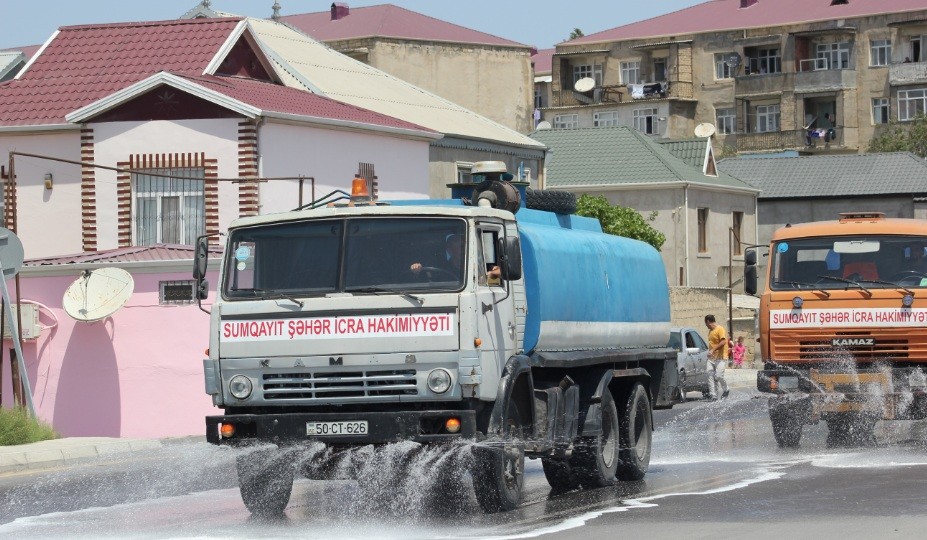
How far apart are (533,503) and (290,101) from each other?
791 inches

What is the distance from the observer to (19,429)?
2225 cm

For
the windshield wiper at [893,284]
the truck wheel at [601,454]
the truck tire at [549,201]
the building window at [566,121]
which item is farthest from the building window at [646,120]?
the truck wheel at [601,454]

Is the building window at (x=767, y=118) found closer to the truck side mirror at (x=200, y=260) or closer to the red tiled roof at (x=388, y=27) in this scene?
the red tiled roof at (x=388, y=27)

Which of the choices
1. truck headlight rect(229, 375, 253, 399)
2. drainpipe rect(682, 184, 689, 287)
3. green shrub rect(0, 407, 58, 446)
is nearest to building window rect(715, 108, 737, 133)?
drainpipe rect(682, 184, 689, 287)

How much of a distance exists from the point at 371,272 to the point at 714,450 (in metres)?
8.53

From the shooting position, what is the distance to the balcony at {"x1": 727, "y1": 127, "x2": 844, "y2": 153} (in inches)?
3585

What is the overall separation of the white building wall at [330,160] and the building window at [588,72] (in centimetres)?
6564

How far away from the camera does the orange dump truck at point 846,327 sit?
19938 mm

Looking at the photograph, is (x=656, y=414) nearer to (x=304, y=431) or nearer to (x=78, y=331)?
(x=78, y=331)

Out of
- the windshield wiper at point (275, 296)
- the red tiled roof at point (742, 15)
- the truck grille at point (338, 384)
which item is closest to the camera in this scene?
the truck grille at point (338, 384)

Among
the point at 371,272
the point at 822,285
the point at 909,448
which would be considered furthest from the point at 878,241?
the point at 371,272

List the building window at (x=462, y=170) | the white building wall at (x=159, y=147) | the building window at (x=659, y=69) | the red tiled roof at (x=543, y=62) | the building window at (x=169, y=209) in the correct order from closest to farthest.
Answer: the white building wall at (x=159, y=147)
the building window at (x=169, y=209)
the building window at (x=462, y=170)
the building window at (x=659, y=69)
the red tiled roof at (x=543, y=62)

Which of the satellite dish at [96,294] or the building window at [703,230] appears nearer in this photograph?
the satellite dish at [96,294]

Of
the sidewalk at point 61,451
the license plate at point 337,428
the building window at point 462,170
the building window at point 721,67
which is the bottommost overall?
the sidewalk at point 61,451
